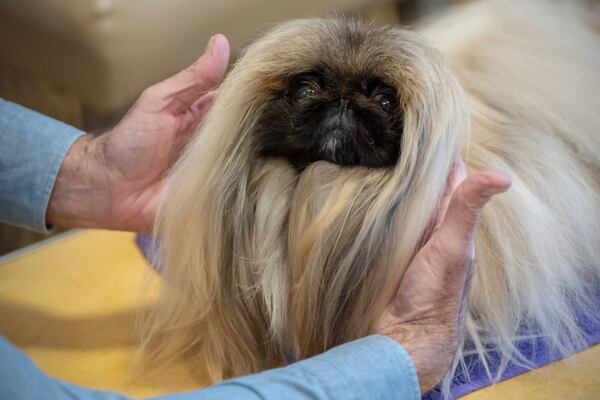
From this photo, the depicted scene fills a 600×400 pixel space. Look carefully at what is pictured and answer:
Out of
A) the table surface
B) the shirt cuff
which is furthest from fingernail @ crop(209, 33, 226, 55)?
the shirt cuff

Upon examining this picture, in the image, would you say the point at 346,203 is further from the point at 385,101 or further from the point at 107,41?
the point at 107,41

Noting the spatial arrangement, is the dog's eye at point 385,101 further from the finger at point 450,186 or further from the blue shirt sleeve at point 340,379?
the blue shirt sleeve at point 340,379

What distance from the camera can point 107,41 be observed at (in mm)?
1485

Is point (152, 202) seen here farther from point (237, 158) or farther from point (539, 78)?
point (539, 78)

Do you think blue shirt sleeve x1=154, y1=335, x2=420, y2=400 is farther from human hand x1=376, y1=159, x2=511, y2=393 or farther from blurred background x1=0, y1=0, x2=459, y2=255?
blurred background x1=0, y1=0, x2=459, y2=255

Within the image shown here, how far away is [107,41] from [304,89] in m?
0.66

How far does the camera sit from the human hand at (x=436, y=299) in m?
0.92

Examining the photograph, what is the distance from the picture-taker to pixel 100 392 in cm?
82

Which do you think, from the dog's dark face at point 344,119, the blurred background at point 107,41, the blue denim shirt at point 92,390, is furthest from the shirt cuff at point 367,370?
the blurred background at point 107,41

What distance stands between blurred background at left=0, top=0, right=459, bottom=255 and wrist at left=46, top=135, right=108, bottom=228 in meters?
0.32

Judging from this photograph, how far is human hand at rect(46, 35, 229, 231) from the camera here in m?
1.22

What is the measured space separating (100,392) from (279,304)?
Answer: 0.92 feet

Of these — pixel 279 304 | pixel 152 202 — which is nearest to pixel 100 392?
pixel 279 304

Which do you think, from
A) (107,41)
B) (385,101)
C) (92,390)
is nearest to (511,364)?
(385,101)
